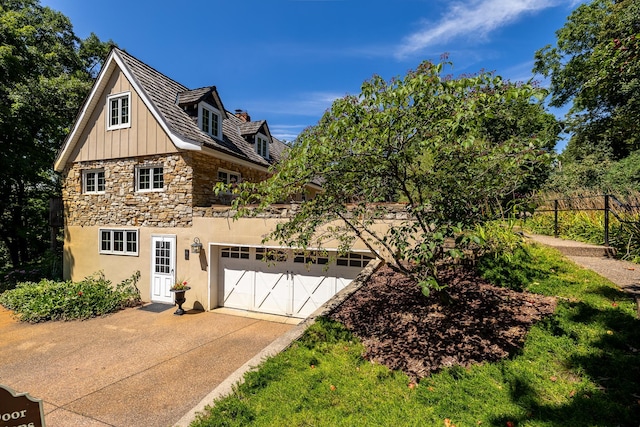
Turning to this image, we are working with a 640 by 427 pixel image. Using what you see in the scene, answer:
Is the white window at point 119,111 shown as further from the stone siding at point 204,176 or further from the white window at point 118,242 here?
the white window at point 118,242

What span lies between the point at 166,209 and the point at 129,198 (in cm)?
197

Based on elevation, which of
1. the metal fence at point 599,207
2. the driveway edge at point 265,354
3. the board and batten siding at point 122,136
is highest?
the board and batten siding at point 122,136

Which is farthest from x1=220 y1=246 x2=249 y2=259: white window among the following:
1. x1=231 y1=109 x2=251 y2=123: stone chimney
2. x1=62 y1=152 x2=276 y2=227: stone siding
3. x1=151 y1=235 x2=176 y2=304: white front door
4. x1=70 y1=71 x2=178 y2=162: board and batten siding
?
x1=231 y1=109 x2=251 y2=123: stone chimney

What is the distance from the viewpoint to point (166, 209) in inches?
423

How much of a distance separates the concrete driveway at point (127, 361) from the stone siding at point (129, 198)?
3.50 metres

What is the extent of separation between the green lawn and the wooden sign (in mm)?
1742

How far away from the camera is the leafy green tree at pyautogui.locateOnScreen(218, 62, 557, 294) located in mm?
3459

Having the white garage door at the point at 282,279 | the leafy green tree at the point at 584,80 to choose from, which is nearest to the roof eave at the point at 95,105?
the white garage door at the point at 282,279

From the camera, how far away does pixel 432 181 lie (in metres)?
4.88

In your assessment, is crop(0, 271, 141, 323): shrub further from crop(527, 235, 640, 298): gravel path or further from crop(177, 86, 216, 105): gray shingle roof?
crop(527, 235, 640, 298): gravel path

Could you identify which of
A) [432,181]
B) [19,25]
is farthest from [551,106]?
[19,25]

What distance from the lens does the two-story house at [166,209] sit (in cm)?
986

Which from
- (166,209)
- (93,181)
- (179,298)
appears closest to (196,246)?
(179,298)

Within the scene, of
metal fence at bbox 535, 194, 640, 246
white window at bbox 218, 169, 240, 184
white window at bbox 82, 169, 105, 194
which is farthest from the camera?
white window at bbox 82, 169, 105, 194
